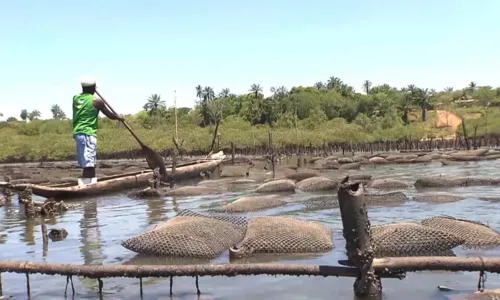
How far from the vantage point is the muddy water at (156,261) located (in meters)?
5.53

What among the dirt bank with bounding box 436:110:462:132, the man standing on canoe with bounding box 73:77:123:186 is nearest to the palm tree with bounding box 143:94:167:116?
the dirt bank with bounding box 436:110:462:132

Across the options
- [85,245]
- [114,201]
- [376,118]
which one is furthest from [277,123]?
[85,245]

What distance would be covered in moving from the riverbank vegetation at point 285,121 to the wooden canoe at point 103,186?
112 feet

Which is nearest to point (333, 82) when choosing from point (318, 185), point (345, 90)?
point (345, 90)

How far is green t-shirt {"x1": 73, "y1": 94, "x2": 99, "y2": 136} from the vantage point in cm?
1116

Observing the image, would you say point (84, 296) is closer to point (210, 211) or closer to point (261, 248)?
point (261, 248)

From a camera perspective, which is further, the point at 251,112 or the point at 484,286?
the point at 251,112

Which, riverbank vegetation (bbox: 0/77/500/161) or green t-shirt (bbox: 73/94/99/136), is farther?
riverbank vegetation (bbox: 0/77/500/161)

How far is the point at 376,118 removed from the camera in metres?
66.1

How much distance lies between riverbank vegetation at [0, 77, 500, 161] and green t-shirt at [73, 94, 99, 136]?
42.2m

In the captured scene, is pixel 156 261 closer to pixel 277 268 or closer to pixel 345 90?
pixel 277 268

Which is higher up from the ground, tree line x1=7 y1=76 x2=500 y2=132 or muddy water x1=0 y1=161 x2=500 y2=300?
tree line x1=7 y1=76 x2=500 y2=132

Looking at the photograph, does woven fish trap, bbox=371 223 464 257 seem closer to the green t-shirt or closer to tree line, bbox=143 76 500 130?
the green t-shirt

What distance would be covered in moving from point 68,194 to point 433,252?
908 centimetres
